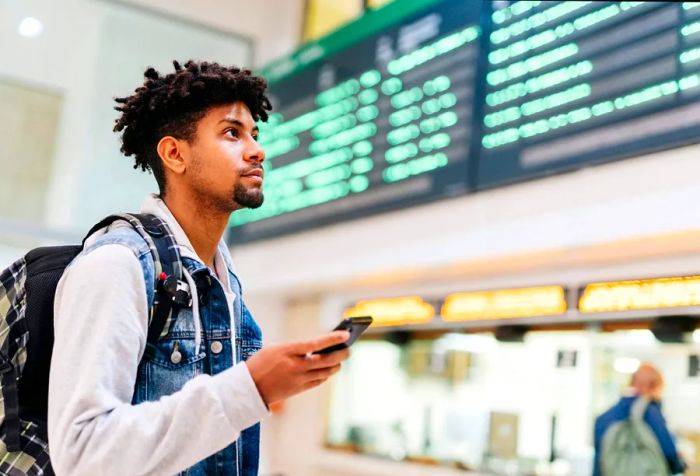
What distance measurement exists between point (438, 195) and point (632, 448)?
5.45 ft

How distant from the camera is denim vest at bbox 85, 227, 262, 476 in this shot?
4.50 ft

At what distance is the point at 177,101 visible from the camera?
5.45 ft

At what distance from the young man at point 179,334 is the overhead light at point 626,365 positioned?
3201 mm

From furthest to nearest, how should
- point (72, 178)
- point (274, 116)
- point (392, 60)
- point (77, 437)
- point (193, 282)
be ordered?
point (274, 116) < point (72, 178) < point (392, 60) < point (193, 282) < point (77, 437)

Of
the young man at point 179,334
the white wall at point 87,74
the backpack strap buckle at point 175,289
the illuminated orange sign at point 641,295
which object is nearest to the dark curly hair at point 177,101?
the young man at point 179,334

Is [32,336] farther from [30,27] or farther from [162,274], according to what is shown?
[30,27]

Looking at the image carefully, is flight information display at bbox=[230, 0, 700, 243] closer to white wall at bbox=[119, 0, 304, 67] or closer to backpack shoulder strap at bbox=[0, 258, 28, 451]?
white wall at bbox=[119, 0, 304, 67]

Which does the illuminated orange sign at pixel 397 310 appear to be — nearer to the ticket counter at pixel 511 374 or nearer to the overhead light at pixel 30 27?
the ticket counter at pixel 511 374

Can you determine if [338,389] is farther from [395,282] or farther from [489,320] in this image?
[489,320]

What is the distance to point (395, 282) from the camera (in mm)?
5652

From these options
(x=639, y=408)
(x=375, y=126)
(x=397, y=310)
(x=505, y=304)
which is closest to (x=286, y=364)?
(x=639, y=408)

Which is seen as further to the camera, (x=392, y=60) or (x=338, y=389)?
(x=338, y=389)

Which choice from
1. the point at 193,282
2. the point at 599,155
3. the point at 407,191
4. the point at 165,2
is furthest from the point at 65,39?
the point at 193,282

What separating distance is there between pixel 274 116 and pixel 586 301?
303 centimetres
